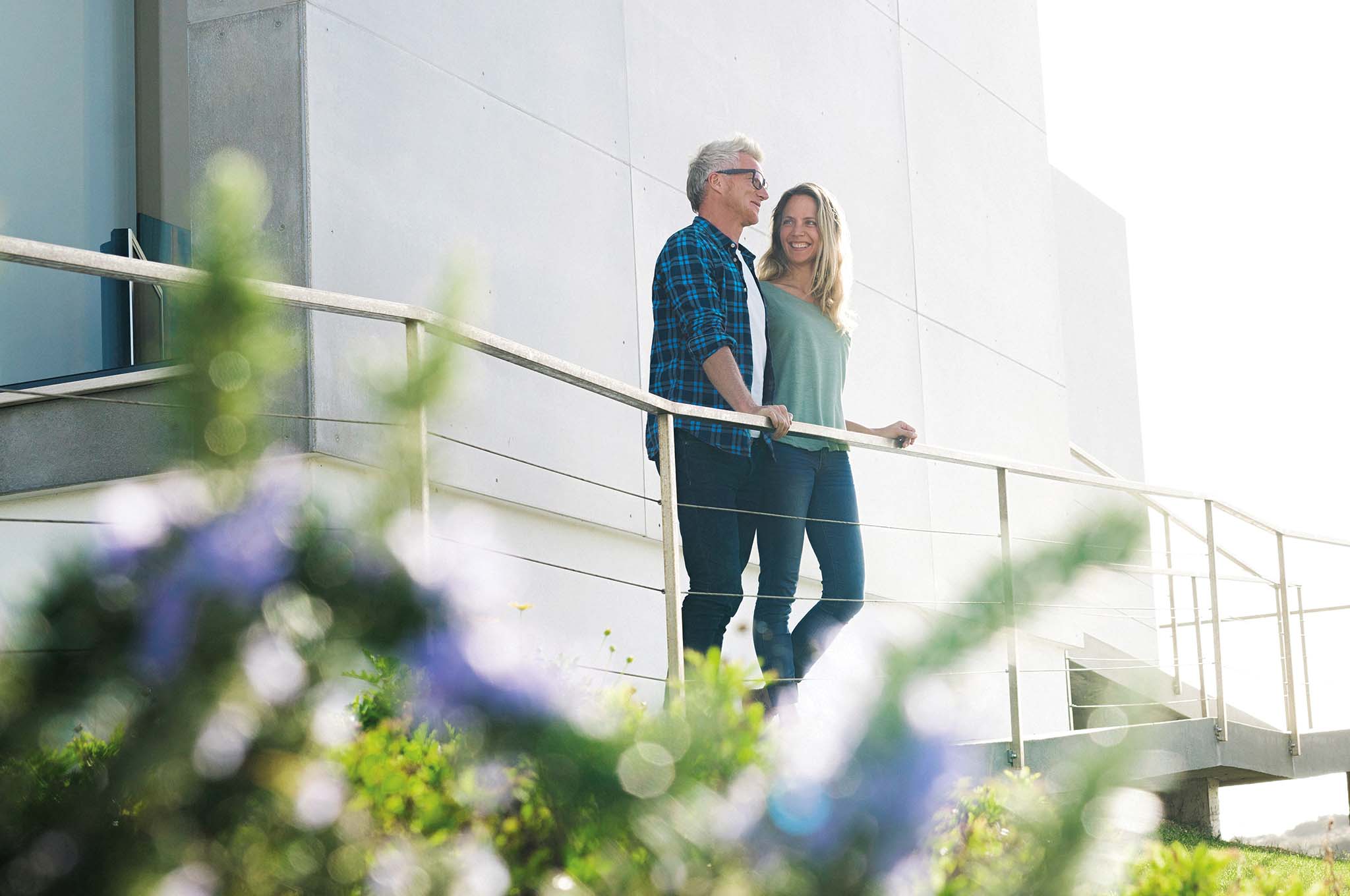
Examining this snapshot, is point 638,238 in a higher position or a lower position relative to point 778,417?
higher

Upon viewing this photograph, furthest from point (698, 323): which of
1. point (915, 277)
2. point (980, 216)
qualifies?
point (980, 216)

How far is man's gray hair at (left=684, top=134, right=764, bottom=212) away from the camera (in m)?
3.76

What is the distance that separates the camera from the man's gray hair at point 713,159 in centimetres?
376

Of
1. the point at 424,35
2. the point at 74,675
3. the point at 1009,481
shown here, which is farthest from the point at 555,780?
the point at 1009,481

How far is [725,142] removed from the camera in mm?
3797

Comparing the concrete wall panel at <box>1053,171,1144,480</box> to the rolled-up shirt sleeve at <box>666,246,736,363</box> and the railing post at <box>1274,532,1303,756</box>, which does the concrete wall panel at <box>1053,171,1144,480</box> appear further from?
the rolled-up shirt sleeve at <box>666,246,736,363</box>

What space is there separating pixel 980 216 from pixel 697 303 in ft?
15.5

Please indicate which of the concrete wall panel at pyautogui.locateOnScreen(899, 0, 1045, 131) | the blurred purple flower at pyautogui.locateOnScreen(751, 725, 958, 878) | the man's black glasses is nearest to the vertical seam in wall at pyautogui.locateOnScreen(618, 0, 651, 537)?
the man's black glasses

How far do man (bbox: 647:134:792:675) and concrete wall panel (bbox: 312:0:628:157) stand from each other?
105 cm

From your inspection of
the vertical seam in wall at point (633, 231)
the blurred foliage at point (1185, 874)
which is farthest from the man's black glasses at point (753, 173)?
the blurred foliage at point (1185, 874)

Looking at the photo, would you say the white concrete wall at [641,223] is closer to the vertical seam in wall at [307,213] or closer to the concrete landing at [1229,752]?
the vertical seam in wall at [307,213]

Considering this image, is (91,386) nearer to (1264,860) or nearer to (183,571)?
(183,571)

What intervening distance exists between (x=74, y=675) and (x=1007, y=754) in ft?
13.0

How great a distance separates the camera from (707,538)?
3.47 metres
